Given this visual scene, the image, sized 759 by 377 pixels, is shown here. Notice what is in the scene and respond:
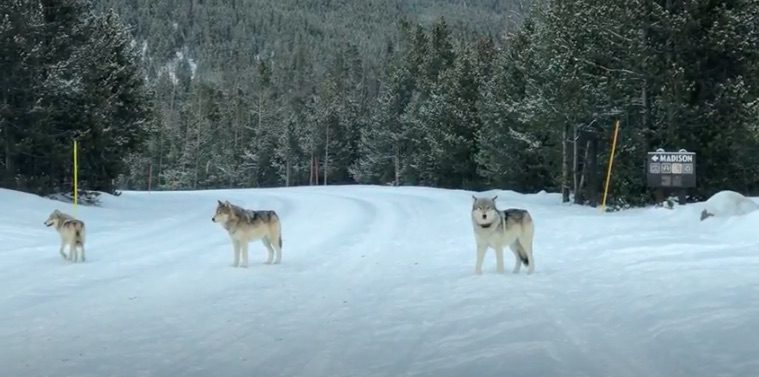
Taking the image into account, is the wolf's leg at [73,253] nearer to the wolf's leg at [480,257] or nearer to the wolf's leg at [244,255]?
the wolf's leg at [244,255]

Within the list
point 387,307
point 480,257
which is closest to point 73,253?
point 387,307

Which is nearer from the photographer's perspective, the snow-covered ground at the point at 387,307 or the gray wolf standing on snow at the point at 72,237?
the snow-covered ground at the point at 387,307

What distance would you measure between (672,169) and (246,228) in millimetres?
12248

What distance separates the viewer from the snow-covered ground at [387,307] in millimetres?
6316

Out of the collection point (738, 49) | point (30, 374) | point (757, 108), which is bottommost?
point (30, 374)

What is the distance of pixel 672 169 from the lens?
Answer: 65.1ft

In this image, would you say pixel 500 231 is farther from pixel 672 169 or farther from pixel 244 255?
pixel 672 169

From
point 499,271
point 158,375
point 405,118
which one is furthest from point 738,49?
point 405,118

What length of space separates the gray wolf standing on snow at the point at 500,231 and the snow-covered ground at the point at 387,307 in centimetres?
37

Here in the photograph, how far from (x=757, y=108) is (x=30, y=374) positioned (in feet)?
63.9

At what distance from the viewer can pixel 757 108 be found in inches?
803

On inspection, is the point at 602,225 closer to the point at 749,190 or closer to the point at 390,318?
the point at 390,318

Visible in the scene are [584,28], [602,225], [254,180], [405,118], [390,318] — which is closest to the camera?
[390,318]

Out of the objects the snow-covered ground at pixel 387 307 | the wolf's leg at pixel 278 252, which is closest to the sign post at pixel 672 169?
the snow-covered ground at pixel 387 307
